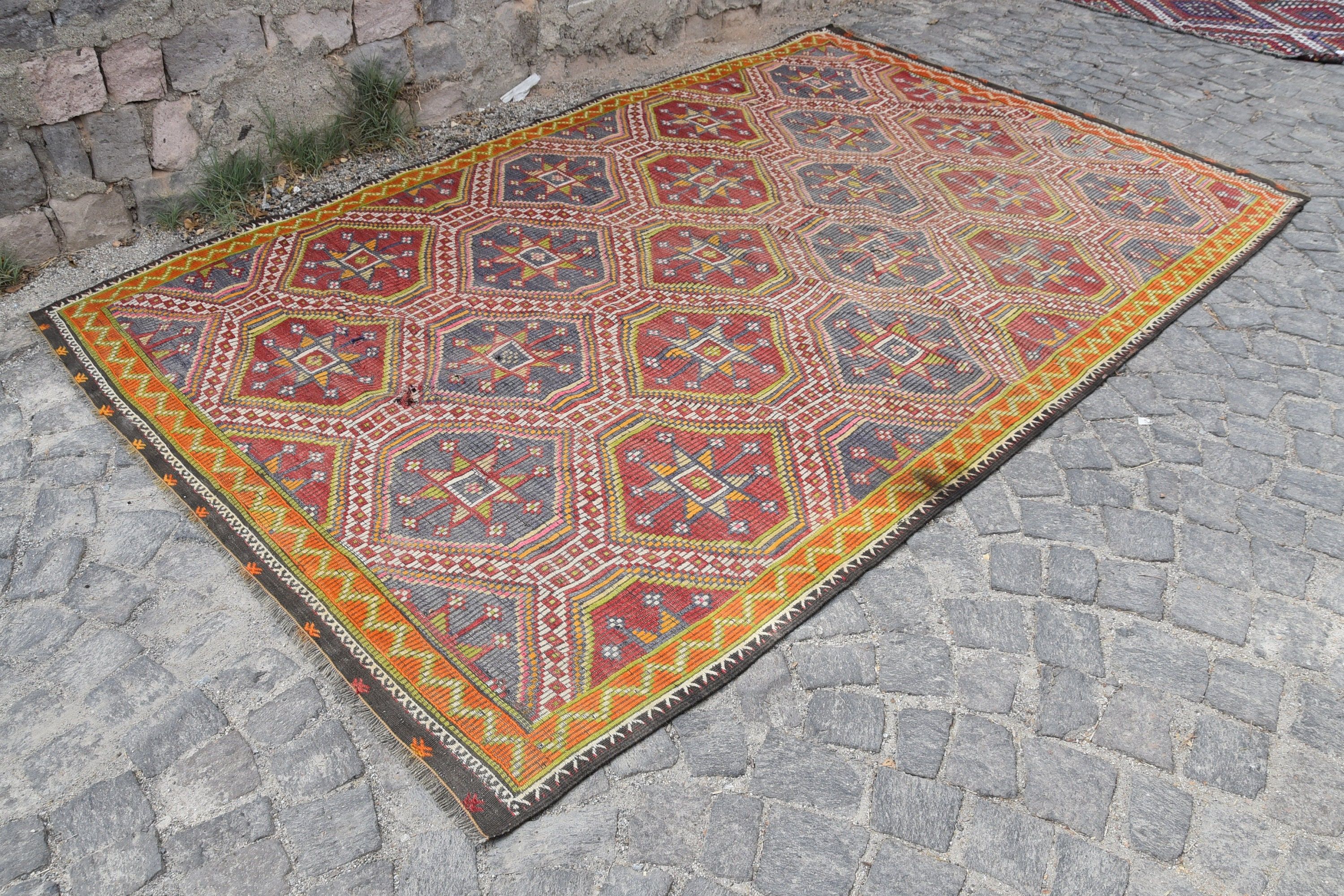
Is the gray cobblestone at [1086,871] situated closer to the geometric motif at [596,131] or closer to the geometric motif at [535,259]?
the geometric motif at [535,259]

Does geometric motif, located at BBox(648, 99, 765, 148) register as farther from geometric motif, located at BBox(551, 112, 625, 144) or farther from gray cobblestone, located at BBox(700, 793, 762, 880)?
gray cobblestone, located at BBox(700, 793, 762, 880)

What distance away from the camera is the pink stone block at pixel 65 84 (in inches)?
180

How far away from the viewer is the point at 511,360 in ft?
15.0

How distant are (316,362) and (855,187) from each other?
336 cm

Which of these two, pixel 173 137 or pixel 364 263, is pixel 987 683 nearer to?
pixel 364 263

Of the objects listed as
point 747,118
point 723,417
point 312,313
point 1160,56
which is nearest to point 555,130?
point 747,118

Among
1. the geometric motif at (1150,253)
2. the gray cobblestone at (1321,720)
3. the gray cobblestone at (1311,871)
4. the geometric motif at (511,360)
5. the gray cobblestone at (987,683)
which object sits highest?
the geometric motif at (511,360)

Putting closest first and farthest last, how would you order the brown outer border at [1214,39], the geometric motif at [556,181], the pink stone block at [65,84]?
the pink stone block at [65,84], the geometric motif at [556,181], the brown outer border at [1214,39]

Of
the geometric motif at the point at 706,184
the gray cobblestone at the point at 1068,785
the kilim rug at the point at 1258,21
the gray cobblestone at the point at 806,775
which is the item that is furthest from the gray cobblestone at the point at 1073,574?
the kilim rug at the point at 1258,21

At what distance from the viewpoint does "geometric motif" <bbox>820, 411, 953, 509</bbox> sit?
404cm

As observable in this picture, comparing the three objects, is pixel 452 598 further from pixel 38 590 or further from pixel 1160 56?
pixel 1160 56

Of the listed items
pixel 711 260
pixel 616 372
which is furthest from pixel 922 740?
pixel 711 260

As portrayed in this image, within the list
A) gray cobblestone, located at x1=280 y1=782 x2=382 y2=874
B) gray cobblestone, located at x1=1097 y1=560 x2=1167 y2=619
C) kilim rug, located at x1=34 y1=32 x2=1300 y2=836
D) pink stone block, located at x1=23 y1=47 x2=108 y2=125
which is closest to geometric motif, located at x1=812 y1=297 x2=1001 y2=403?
kilim rug, located at x1=34 y1=32 x2=1300 y2=836

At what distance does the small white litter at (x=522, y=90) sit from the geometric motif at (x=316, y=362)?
2433mm
